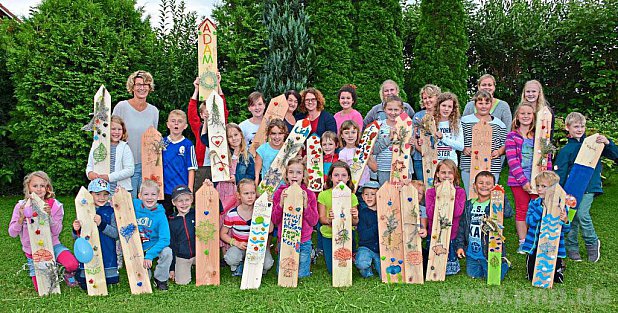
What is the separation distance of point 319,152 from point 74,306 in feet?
7.27

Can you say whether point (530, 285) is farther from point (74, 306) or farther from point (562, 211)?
point (74, 306)

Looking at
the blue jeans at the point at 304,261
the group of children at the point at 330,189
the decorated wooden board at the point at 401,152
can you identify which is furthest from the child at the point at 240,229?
the decorated wooden board at the point at 401,152

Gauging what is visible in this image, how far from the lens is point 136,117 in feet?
15.8

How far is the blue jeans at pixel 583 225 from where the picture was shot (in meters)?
4.54

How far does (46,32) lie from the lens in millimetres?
6812

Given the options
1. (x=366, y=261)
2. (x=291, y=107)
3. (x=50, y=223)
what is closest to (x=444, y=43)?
(x=291, y=107)

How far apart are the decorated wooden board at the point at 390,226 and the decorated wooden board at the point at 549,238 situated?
1006mm

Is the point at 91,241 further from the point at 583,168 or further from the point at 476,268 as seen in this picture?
the point at 583,168

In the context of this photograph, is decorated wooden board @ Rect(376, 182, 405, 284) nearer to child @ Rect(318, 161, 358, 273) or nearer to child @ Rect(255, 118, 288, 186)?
child @ Rect(318, 161, 358, 273)

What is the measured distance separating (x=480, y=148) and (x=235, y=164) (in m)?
2.13

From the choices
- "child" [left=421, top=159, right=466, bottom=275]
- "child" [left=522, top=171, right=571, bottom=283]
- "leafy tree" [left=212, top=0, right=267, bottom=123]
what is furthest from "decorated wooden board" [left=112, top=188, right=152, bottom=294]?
"child" [left=522, top=171, right=571, bottom=283]

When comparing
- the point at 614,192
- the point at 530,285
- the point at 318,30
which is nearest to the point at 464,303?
the point at 530,285

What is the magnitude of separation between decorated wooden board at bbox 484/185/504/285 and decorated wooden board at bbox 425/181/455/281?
291 mm

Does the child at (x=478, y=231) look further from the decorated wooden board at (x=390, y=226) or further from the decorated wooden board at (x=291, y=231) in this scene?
the decorated wooden board at (x=291, y=231)
